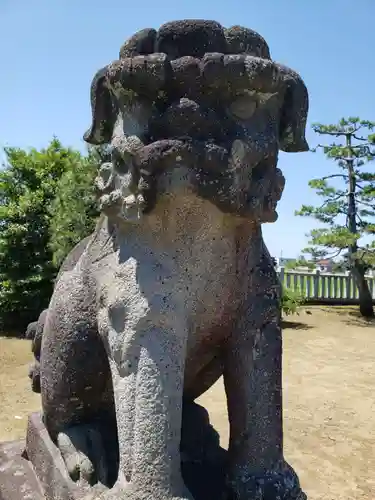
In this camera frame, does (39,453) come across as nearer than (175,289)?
No

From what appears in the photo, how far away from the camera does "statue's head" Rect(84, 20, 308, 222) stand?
1.14 m

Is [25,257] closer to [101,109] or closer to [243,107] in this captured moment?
[101,109]

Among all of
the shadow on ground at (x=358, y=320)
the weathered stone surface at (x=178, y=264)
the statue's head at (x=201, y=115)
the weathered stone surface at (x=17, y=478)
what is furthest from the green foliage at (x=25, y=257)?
the statue's head at (x=201, y=115)

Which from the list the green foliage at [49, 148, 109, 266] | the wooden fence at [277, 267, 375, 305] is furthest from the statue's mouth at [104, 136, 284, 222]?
the wooden fence at [277, 267, 375, 305]

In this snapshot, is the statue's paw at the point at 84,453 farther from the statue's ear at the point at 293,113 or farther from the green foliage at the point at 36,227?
the green foliage at the point at 36,227

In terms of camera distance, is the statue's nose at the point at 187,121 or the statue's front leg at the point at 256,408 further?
the statue's front leg at the point at 256,408

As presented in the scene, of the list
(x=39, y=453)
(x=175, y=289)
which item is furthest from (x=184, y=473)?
(x=175, y=289)

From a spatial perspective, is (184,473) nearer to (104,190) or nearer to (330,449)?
(104,190)

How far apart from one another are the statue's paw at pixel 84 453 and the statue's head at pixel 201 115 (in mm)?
632

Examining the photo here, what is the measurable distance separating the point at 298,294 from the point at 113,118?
7728 mm

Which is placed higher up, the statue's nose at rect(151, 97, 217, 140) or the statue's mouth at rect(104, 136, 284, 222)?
the statue's nose at rect(151, 97, 217, 140)

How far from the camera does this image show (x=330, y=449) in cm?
349

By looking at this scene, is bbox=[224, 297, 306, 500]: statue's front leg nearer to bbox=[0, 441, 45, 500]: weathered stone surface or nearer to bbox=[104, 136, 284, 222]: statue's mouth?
bbox=[104, 136, 284, 222]: statue's mouth

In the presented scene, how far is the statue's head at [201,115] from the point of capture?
1.14 metres
